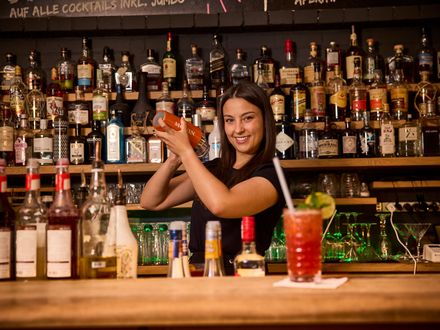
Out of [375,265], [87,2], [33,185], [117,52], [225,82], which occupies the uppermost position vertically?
[87,2]

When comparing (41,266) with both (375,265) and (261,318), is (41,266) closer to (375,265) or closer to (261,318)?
(261,318)

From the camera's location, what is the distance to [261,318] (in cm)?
88

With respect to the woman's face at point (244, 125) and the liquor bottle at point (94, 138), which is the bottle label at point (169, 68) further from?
the woman's face at point (244, 125)

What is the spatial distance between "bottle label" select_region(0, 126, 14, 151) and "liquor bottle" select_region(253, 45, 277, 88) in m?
1.33

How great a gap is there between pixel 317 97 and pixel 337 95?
0.38ft

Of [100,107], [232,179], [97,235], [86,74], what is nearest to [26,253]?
[97,235]

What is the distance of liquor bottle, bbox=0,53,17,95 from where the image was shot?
133 inches

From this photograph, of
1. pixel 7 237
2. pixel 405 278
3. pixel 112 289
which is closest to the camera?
pixel 112 289

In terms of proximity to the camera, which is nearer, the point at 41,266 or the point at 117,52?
the point at 41,266

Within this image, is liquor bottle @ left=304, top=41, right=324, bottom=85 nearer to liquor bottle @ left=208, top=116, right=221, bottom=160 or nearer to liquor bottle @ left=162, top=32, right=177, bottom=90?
liquor bottle @ left=208, top=116, right=221, bottom=160

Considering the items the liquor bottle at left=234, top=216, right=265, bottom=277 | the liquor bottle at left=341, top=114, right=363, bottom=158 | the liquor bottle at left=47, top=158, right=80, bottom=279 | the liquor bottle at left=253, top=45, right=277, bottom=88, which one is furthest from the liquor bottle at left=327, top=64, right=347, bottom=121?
the liquor bottle at left=47, top=158, right=80, bottom=279

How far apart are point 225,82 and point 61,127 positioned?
908mm

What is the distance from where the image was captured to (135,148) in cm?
309

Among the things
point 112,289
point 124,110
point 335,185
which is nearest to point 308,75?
point 335,185
